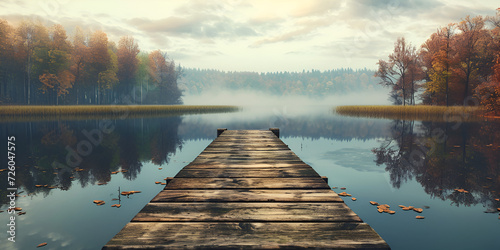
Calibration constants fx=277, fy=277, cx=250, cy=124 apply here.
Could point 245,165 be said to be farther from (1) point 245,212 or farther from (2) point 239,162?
(1) point 245,212

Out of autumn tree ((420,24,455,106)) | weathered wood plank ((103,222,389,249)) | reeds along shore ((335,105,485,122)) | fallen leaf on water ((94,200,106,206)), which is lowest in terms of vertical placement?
fallen leaf on water ((94,200,106,206))

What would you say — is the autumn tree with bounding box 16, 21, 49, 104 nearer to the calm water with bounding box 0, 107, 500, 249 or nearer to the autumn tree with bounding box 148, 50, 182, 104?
the autumn tree with bounding box 148, 50, 182, 104

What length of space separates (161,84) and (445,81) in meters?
65.7

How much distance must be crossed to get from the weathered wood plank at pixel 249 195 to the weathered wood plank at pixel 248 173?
87cm

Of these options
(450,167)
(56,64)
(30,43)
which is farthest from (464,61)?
(30,43)

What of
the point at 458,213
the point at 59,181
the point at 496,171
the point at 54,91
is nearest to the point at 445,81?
the point at 496,171

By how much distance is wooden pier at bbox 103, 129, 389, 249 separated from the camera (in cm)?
231

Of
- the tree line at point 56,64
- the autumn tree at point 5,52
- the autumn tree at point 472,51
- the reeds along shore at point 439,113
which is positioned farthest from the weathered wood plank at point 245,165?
the autumn tree at point 5,52

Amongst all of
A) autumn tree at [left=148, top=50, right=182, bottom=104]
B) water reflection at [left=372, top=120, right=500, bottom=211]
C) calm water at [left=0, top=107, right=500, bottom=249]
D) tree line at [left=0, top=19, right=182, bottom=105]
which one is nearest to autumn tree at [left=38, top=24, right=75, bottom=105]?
tree line at [left=0, top=19, right=182, bottom=105]

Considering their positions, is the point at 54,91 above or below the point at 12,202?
above

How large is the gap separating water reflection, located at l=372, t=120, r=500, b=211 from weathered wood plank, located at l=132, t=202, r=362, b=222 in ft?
15.7

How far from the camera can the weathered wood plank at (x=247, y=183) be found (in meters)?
4.04

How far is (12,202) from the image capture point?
6047mm

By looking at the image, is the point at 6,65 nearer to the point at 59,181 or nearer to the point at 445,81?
the point at 59,181
